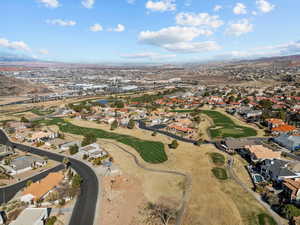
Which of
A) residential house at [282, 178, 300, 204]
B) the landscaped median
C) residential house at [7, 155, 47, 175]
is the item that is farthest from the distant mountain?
residential house at [282, 178, 300, 204]

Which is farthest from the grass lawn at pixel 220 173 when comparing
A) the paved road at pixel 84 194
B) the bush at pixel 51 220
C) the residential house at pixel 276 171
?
the bush at pixel 51 220

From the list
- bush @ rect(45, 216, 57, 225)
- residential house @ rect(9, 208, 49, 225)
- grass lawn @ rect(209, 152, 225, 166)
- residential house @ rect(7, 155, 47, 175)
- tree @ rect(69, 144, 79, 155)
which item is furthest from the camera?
tree @ rect(69, 144, 79, 155)

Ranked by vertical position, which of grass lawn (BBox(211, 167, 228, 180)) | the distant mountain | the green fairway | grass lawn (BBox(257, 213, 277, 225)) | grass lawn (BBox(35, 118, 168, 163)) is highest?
the distant mountain

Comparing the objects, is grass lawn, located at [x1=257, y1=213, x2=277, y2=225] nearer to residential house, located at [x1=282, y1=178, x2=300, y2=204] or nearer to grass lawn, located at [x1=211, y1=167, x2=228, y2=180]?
residential house, located at [x1=282, y1=178, x2=300, y2=204]

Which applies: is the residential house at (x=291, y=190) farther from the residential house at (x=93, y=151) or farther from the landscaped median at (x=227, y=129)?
the residential house at (x=93, y=151)

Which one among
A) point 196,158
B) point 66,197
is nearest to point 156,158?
point 196,158

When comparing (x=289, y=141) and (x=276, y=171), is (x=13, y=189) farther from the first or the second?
(x=289, y=141)

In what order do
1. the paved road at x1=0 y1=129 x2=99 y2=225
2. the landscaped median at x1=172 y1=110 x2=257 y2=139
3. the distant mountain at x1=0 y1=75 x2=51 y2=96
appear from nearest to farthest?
the paved road at x1=0 y1=129 x2=99 y2=225
the landscaped median at x1=172 y1=110 x2=257 y2=139
the distant mountain at x1=0 y1=75 x2=51 y2=96
